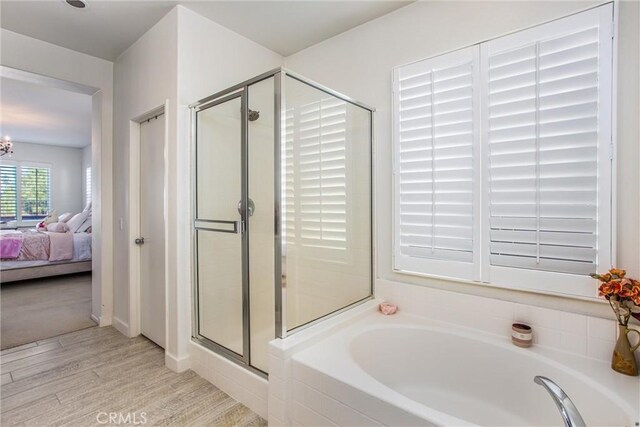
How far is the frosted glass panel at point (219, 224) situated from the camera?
7.10 ft

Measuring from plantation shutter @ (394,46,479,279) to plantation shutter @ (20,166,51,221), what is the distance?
8959 mm

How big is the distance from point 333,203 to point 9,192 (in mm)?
8611

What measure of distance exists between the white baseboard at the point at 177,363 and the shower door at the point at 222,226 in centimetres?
19

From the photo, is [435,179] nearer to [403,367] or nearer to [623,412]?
[403,367]

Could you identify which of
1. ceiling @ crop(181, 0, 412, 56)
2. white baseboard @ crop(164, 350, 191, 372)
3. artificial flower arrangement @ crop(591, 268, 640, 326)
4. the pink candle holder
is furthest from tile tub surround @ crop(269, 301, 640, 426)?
ceiling @ crop(181, 0, 412, 56)

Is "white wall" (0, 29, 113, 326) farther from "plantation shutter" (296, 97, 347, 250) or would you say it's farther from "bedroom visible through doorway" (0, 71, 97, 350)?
"plantation shutter" (296, 97, 347, 250)

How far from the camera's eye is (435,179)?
2078 mm

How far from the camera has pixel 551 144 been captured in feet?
5.47

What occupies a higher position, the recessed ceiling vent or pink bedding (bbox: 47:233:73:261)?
the recessed ceiling vent

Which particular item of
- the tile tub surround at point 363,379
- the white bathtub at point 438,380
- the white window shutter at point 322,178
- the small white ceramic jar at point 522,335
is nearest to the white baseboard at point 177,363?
the tile tub surround at point 363,379

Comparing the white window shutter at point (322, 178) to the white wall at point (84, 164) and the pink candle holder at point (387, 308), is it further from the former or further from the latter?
the white wall at point (84, 164)

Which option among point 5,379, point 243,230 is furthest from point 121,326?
point 243,230

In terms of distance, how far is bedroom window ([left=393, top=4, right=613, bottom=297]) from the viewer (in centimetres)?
157

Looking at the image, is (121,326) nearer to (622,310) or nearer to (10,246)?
(10,246)
